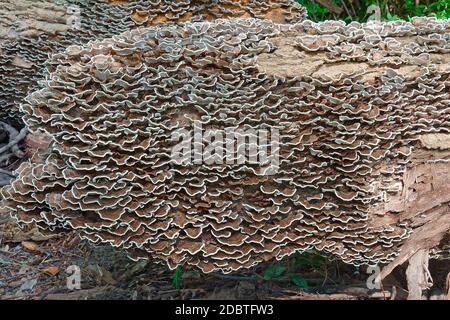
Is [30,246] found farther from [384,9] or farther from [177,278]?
[384,9]

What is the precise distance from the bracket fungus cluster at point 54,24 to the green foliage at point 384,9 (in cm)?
206

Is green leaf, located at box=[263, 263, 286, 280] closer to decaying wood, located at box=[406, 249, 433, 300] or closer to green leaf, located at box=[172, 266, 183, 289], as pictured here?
green leaf, located at box=[172, 266, 183, 289]

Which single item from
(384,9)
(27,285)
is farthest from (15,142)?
(384,9)

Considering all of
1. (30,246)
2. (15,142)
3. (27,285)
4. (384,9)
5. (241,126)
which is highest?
(384,9)

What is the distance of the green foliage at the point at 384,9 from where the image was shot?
18.7ft

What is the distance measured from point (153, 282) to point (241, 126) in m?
1.42

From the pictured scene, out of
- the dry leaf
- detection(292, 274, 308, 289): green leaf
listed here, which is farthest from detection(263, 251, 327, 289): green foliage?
the dry leaf

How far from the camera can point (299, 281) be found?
3.04m

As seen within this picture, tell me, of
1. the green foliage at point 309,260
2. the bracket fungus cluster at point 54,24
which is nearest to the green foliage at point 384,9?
the bracket fungus cluster at point 54,24

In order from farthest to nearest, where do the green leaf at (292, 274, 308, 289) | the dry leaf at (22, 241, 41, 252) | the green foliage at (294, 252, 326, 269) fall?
the dry leaf at (22, 241, 41, 252) < the green foliage at (294, 252, 326, 269) < the green leaf at (292, 274, 308, 289)

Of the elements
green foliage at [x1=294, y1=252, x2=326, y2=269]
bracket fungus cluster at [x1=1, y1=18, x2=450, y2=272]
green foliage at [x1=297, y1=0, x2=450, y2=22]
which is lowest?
green foliage at [x1=294, y1=252, x2=326, y2=269]

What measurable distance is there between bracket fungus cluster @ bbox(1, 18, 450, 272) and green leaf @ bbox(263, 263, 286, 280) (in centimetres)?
66

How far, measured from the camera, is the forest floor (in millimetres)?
2900

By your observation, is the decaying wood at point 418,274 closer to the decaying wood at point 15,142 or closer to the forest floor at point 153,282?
the forest floor at point 153,282
